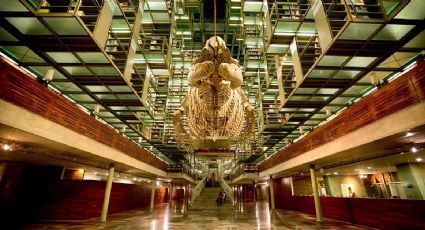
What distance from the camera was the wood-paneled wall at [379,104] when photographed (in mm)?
3900

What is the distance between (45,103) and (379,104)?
25.4 feet

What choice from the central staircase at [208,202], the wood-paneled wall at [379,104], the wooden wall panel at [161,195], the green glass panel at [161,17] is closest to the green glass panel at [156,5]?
the green glass panel at [161,17]

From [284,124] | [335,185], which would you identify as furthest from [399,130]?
[335,185]

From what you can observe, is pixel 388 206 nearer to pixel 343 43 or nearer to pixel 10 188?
pixel 343 43

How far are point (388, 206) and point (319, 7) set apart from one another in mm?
6843

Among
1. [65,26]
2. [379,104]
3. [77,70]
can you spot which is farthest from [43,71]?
[379,104]

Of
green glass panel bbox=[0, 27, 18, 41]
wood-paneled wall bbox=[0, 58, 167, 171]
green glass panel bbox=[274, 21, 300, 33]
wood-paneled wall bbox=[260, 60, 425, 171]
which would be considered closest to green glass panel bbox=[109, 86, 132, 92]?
wood-paneled wall bbox=[0, 58, 167, 171]

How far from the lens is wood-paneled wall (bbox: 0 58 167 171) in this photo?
3.75 metres

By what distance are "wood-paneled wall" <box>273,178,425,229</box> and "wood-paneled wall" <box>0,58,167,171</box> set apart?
395 inches

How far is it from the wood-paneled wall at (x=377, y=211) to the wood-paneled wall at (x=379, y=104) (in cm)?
282

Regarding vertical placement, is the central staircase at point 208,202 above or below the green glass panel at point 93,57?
below

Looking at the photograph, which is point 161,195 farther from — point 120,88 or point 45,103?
point 45,103

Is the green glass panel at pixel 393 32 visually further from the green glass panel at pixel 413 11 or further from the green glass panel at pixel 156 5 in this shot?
the green glass panel at pixel 156 5

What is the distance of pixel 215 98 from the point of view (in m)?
4.16
